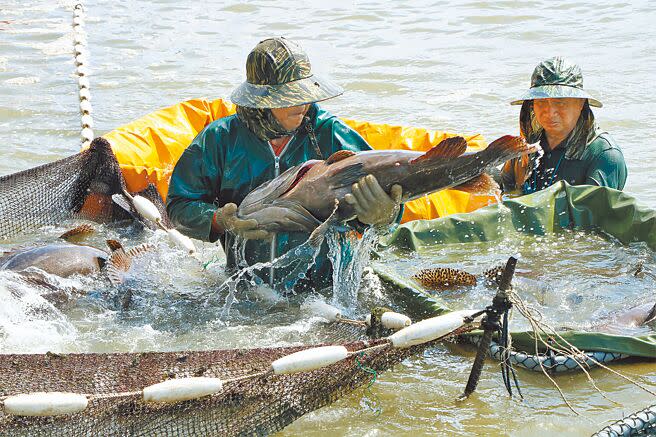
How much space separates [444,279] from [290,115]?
51.1 inches

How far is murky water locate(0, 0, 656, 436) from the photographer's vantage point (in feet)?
14.6

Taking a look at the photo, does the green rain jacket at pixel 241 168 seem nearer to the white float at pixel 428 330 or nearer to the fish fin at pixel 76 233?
the white float at pixel 428 330

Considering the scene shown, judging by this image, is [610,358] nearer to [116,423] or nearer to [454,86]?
[116,423]

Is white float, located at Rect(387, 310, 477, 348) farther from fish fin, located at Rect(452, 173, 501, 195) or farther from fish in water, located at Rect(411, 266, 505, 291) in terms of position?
fish in water, located at Rect(411, 266, 505, 291)

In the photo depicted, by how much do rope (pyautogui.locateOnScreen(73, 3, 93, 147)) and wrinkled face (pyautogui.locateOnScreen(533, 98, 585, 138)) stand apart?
3.58 m

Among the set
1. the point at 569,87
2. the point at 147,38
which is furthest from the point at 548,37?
the point at 569,87

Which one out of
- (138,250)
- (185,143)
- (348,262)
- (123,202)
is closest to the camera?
(348,262)

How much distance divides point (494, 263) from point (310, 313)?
4.53ft

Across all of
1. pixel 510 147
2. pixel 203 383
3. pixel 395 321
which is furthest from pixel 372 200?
pixel 203 383

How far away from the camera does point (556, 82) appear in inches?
241

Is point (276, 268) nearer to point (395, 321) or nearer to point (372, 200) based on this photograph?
point (372, 200)

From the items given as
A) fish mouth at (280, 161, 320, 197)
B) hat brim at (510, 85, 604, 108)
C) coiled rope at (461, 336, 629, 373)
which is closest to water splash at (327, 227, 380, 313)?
fish mouth at (280, 161, 320, 197)

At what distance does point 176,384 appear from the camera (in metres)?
3.58

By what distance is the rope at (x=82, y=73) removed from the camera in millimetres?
8820
